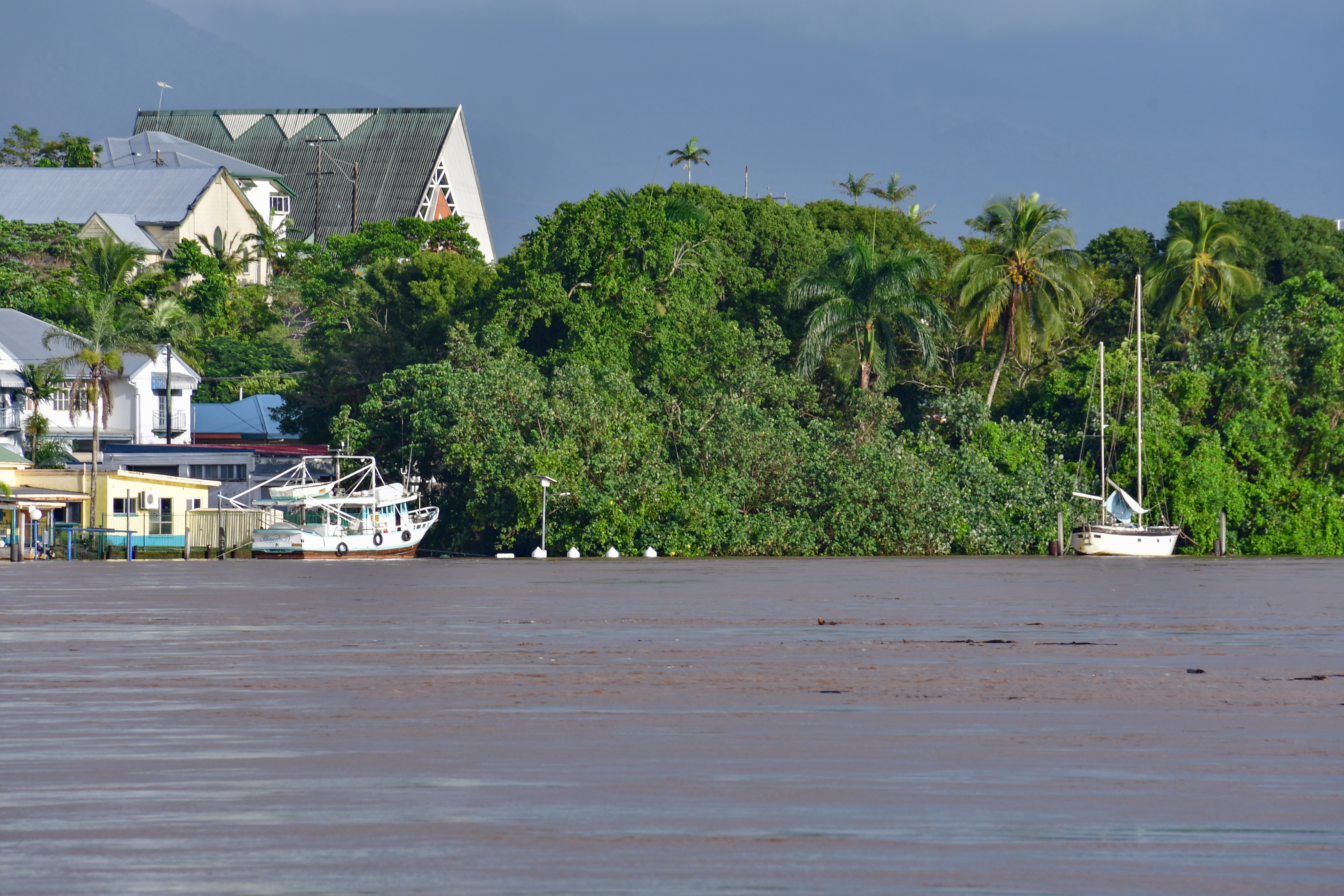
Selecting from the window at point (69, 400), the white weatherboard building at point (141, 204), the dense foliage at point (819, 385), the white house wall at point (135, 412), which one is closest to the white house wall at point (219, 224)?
the white weatherboard building at point (141, 204)

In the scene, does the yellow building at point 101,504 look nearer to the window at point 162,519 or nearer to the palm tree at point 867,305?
the window at point 162,519

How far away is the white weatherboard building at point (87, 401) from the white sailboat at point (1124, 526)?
36.6m

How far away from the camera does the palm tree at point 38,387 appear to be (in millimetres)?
56719

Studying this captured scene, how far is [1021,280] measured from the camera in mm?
57125

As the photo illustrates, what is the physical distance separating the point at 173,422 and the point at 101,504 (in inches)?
667

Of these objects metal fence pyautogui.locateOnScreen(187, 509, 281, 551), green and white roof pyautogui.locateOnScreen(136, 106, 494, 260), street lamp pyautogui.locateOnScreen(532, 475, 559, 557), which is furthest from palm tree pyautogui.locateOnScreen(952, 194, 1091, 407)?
green and white roof pyautogui.locateOnScreen(136, 106, 494, 260)

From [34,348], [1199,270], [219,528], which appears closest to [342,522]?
→ [219,528]

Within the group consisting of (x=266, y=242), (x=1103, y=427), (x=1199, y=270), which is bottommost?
(x=1103, y=427)

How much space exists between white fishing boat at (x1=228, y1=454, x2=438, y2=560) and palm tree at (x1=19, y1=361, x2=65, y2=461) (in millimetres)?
12237

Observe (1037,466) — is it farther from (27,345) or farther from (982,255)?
(27,345)

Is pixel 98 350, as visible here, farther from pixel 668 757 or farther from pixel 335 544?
pixel 668 757

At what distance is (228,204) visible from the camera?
9475 cm

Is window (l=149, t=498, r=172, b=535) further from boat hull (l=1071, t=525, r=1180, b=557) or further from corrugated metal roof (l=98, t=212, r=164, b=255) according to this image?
corrugated metal roof (l=98, t=212, r=164, b=255)

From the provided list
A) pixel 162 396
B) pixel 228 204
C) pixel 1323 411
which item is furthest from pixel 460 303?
pixel 228 204
